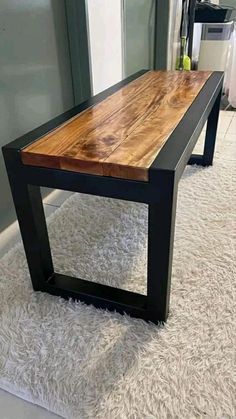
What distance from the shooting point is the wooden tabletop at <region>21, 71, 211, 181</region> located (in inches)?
30.0

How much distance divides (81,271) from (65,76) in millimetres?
972

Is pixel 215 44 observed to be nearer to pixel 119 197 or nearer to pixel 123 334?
pixel 119 197

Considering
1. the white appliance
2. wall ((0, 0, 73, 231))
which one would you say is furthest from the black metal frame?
the white appliance

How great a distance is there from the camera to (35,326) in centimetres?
94

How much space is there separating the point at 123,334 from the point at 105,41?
144 cm

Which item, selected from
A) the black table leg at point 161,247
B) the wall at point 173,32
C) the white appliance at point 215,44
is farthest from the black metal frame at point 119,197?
the white appliance at point 215,44

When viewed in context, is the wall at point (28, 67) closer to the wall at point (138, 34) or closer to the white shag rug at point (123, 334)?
the white shag rug at point (123, 334)

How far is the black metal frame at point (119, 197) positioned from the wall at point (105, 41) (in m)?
0.61

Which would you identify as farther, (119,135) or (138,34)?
(138,34)

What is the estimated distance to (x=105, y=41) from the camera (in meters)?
1.70

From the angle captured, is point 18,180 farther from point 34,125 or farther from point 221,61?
point 221,61

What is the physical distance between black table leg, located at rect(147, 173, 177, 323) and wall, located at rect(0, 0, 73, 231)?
76cm

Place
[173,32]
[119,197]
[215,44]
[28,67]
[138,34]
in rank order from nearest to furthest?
1. [119,197]
2. [28,67]
3. [138,34]
4. [173,32]
5. [215,44]

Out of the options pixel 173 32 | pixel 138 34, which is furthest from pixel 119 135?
pixel 173 32
